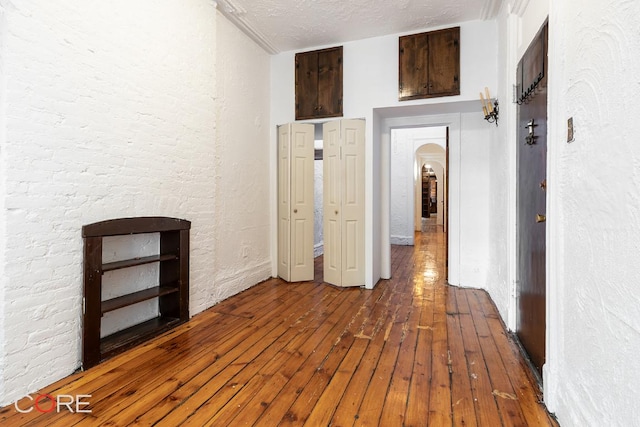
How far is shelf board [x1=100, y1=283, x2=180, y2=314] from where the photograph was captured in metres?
2.29

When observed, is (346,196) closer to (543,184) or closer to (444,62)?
(444,62)

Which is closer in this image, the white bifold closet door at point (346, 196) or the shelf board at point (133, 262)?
the shelf board at point (133, 262)

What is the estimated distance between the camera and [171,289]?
281 cm

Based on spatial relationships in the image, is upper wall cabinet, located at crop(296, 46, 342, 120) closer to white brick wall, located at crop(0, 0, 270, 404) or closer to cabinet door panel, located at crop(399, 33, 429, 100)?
cabinet door panel, located at crop(399, 33, 429, 100)

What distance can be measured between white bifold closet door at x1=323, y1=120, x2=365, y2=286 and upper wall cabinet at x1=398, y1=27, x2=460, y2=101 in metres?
0.76

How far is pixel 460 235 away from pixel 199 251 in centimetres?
321

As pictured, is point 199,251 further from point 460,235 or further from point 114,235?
point 460,235

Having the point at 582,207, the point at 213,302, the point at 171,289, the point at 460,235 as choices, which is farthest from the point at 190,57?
the point at 460,235

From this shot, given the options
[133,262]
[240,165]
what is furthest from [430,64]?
[133,262]

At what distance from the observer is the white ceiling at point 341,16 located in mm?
3400

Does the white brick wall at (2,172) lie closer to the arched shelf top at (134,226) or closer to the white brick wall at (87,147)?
the white brick wall at (87,147)

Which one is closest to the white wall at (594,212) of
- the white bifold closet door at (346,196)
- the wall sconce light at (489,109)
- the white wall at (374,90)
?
the wall sconce light at (489,109)

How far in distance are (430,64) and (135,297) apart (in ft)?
12.9

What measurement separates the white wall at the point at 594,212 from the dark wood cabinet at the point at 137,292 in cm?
274
